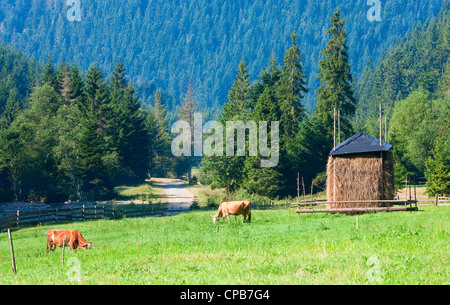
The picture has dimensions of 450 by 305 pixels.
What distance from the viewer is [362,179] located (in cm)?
2952

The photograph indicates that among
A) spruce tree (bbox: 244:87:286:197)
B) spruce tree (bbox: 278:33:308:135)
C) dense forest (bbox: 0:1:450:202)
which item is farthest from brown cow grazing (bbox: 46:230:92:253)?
spruce tree (bbox: 278:33:308:135)

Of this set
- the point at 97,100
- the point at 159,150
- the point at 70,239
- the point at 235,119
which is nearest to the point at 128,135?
the point at 97,100

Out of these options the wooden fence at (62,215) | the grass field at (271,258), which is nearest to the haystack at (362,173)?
the grass field at (271,258)

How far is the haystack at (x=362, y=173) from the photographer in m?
29.2

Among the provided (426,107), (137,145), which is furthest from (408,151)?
(137,145)

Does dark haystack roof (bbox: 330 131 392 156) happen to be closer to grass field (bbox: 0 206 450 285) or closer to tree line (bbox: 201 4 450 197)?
grass field (bbox: 0 206 450 285)

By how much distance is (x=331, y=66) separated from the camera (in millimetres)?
61188

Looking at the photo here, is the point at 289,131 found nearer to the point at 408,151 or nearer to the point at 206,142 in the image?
the point at 206,142

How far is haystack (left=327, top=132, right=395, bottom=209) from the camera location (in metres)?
29.2

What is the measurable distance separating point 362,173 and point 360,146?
170cm

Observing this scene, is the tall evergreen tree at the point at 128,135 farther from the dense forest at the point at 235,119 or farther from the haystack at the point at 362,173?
the haystack at the point at 362,173

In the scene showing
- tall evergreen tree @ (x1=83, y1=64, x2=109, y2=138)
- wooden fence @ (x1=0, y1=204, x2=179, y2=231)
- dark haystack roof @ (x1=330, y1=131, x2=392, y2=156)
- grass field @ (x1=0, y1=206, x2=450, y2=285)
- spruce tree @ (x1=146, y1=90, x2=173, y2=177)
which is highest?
tall evergreen tree @ (x1=83, y1=64, x2=109, y2=138)

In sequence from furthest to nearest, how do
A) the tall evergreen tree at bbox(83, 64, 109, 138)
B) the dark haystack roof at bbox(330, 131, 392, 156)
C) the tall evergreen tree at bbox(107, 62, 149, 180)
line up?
the tall evergreen tree at bbox(83, 64, 109, 138) < the tall evergreen tree at bbox(107, 62, 149, 180) < the dark haystack roof at bbox(330, 131, 392, 156)
